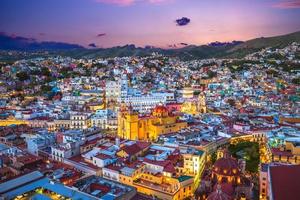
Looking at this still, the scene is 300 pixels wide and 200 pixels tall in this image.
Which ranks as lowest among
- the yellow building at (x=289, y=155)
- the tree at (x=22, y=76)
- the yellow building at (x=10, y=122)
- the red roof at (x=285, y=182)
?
the yellow building at (x=10, y=122)

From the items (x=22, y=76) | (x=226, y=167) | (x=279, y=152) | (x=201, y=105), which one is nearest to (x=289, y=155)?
(x=279, y=152)

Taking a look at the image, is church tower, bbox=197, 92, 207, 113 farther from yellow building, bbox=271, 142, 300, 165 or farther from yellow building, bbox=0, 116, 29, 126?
yellow building, bbox=0, 116, 29, 126

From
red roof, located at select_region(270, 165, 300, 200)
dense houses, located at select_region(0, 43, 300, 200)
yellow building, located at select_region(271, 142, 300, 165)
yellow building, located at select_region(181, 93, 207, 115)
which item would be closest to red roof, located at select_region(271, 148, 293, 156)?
yellow building, located at select_region(271, 142, 300, 165)

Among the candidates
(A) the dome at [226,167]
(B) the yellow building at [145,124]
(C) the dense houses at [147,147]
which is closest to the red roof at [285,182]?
(C) the dense houses at [147,147]

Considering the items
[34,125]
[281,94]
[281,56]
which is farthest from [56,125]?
[281,56]

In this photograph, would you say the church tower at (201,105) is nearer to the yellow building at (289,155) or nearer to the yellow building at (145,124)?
the yellow building at (145,124)

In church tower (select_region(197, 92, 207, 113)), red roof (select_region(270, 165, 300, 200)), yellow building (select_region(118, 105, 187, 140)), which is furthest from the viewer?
church tower (select_region(197, 92, 207, 113))
